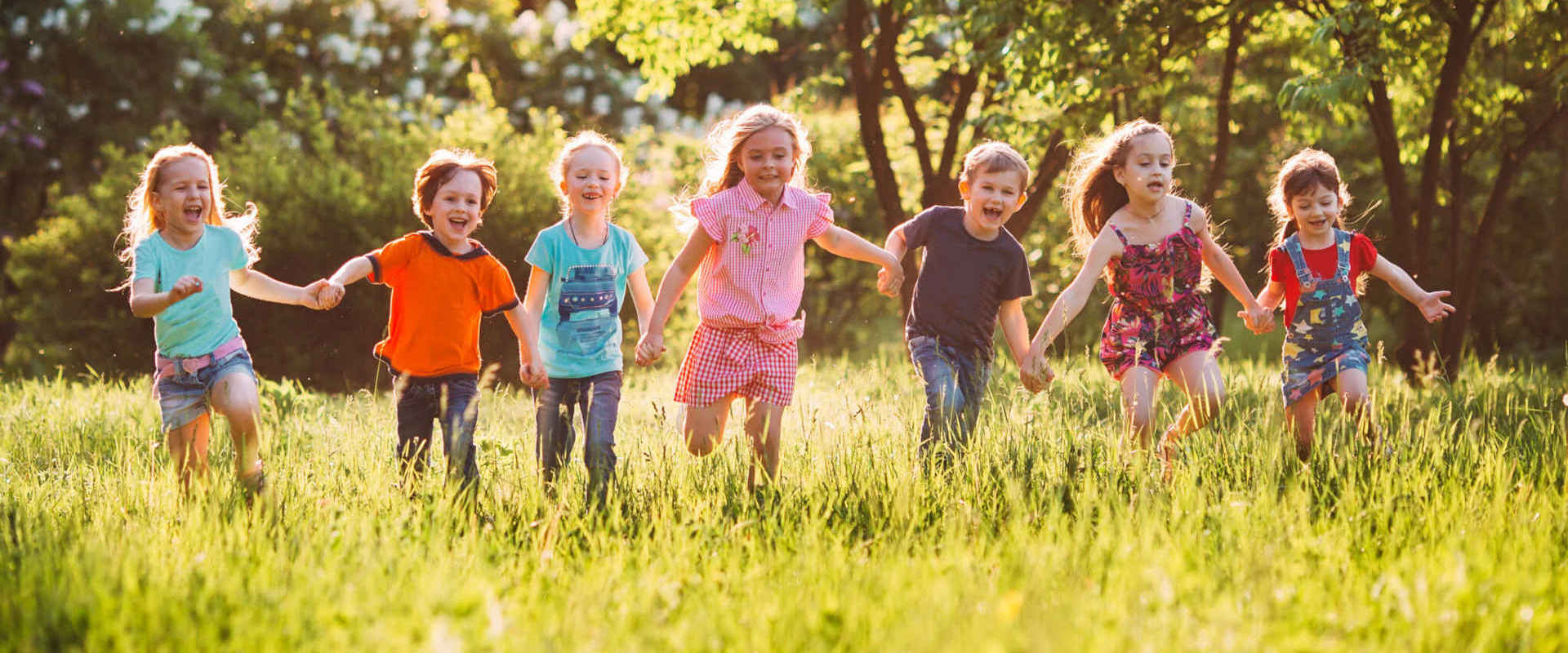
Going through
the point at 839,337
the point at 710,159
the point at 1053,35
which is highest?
the point at 1053,35

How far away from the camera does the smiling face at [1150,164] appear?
15.9 feet

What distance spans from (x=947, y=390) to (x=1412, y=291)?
2.13m

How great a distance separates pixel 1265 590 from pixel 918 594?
864mm

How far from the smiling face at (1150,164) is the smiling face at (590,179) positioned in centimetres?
208

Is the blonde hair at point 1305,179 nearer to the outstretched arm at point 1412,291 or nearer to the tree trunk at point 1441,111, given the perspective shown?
the outstretched arm at point 1412,291

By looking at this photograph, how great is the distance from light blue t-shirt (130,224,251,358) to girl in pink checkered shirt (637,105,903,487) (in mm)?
1654

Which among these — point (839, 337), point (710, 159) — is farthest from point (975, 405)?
point (839, 337)

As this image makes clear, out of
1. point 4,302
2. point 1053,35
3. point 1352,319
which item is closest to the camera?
point 1352,319

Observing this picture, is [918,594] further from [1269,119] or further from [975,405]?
[1269,119]

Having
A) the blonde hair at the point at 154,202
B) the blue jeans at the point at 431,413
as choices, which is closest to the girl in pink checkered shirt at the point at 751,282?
the blue jeans at the point at 431,413

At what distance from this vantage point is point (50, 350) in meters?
10.6

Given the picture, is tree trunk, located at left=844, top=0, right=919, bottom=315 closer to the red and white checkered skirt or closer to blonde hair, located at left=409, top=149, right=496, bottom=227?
the red and white checkered skirt

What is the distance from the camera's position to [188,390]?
15.0 feet

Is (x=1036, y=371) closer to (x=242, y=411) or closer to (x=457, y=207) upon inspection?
(x=457, y=207)
